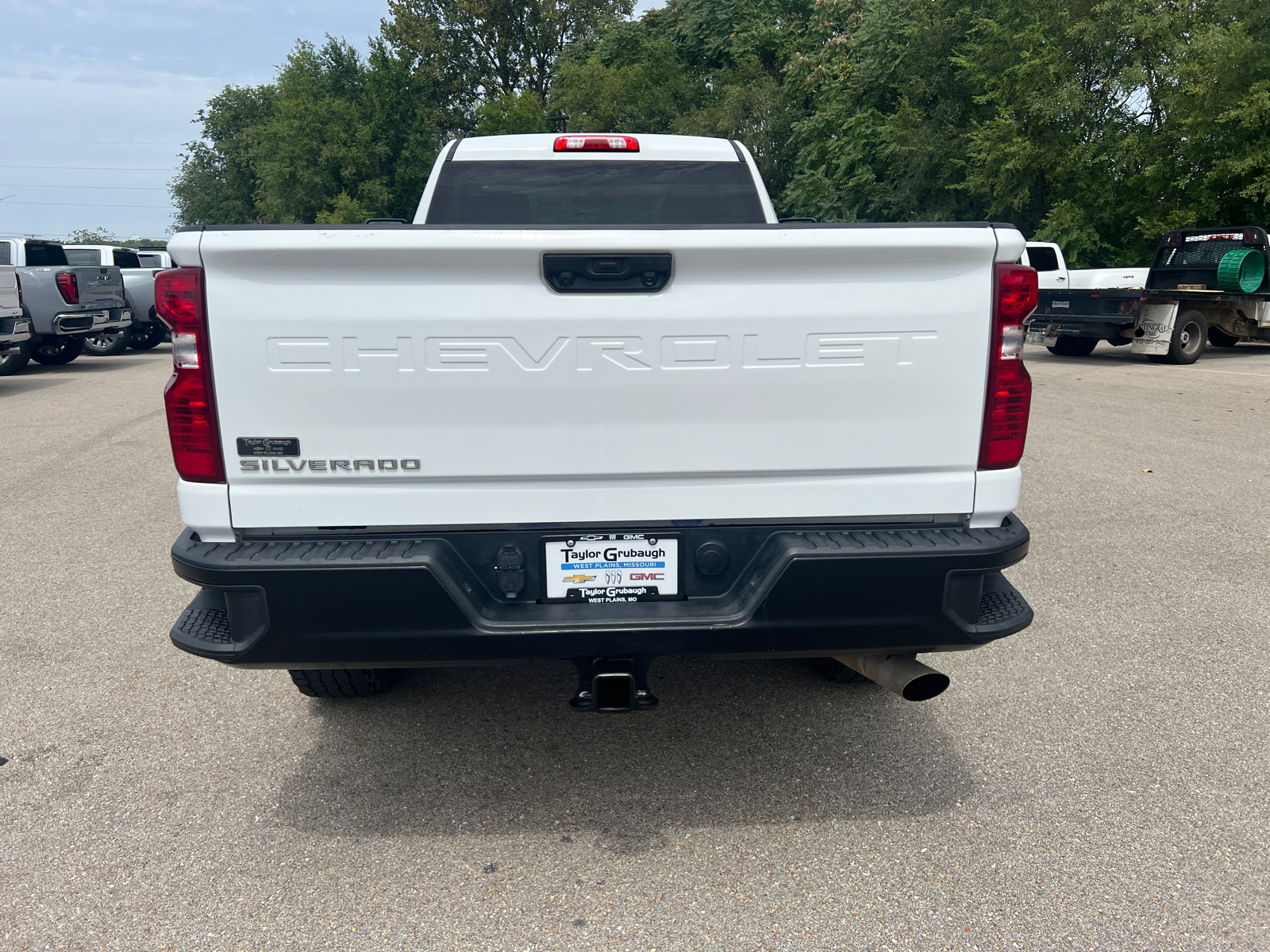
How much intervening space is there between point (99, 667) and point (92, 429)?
768 cm

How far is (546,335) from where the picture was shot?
252cm

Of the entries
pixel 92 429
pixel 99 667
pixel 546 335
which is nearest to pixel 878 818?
pixel 546 335

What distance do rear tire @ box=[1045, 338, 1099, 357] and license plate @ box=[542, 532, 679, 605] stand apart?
59.2 ft

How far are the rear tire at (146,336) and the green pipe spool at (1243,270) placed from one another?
21.6 meters

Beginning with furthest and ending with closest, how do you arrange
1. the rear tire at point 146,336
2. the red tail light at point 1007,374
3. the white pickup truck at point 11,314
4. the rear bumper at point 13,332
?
the rear tire at point 146,336 → the rear bumper at point 13,332 → the white pickup truck at point 11,314 → the red tail light at point 1007,374

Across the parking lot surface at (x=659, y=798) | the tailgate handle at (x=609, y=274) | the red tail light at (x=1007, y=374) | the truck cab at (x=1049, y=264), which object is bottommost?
the parking lot surface at (x=659, y=798)

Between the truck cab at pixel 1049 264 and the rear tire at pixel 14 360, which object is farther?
the truck cab at pixel 1049 264

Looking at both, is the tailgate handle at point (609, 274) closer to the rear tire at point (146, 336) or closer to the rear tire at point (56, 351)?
the rear tire at point (56, 351)

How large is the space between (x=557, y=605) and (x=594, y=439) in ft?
1.59

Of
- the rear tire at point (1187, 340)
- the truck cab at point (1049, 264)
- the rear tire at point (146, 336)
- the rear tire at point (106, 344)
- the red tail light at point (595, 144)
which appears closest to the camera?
the red tail light at point (595, 144)

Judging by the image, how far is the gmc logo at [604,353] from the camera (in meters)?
2.49

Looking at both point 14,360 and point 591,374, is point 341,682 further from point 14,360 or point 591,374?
point 14,360

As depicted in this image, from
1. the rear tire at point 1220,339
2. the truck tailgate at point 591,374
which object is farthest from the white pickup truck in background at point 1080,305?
the truck tailgate at point 591,374

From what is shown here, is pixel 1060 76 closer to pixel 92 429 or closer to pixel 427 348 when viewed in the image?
pixel 92 429
